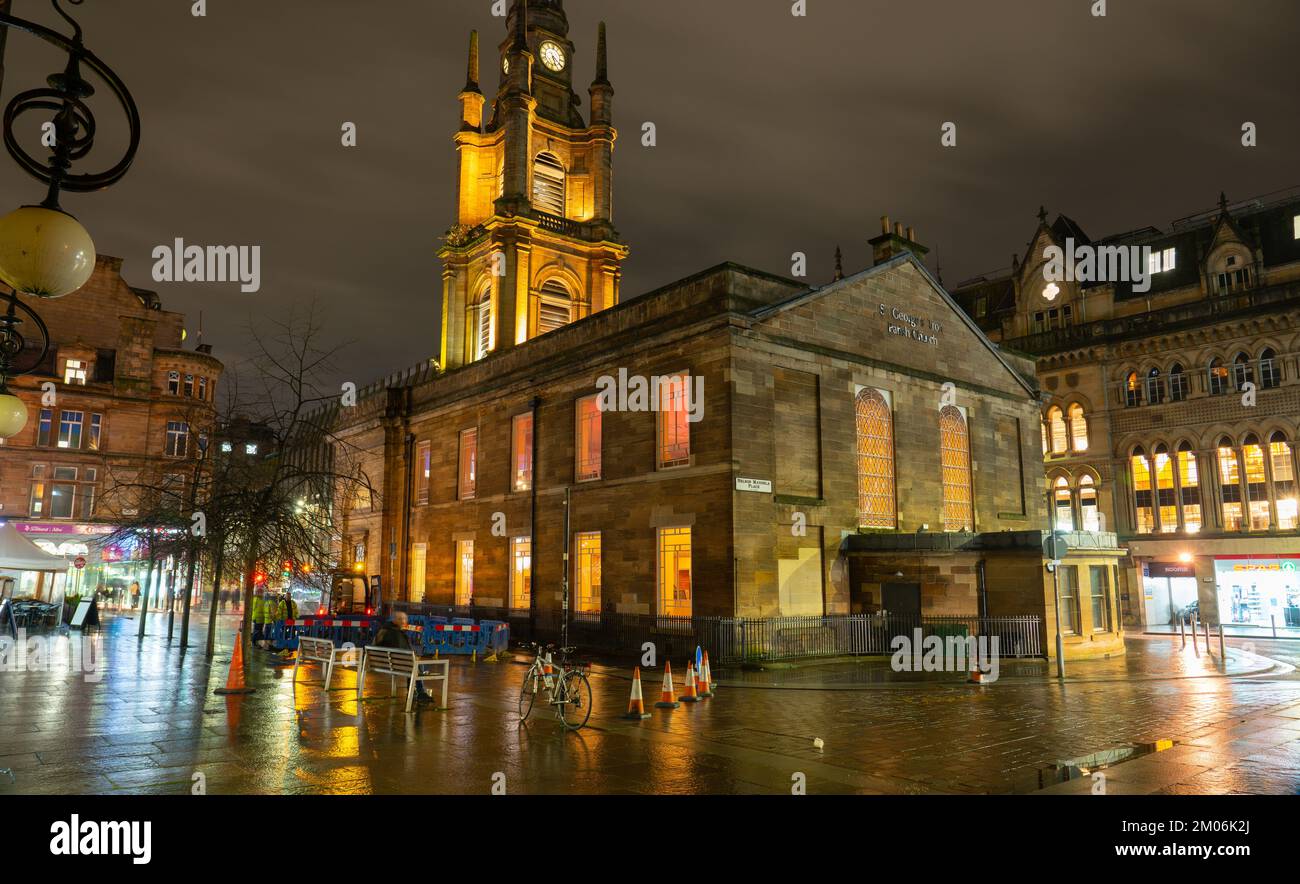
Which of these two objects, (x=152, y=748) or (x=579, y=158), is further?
(x=579, y=158)

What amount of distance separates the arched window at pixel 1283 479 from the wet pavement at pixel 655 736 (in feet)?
75.2

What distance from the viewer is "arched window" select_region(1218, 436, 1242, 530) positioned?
39.2 m

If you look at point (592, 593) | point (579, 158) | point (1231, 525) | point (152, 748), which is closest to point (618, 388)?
point (592, 593)

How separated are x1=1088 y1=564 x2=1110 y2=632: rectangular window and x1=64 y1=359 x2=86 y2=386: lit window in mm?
52654

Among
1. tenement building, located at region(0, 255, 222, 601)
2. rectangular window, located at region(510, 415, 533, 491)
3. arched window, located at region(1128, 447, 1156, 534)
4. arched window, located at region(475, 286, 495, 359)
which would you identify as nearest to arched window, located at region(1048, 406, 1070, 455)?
arched window, located at region(1128, 447, 1156, 534)

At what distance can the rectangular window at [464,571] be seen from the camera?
34.0m

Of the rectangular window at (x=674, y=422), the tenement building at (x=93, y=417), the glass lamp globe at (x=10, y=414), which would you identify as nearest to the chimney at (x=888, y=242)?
the rectangular window at (x=674, y=422)

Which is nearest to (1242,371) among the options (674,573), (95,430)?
(674,573)

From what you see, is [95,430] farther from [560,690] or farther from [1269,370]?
[1269,370]

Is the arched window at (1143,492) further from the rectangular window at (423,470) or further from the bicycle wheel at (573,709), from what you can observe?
the bicycle wheel at (573,709)

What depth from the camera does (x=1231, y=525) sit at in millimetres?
39469

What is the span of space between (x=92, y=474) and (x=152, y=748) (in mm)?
47554

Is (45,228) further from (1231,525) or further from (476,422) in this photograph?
(1231,525)

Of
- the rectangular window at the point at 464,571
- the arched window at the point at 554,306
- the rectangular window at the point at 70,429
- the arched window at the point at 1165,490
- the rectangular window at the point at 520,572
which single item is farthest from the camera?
the rectangular window at the point at 70,429
